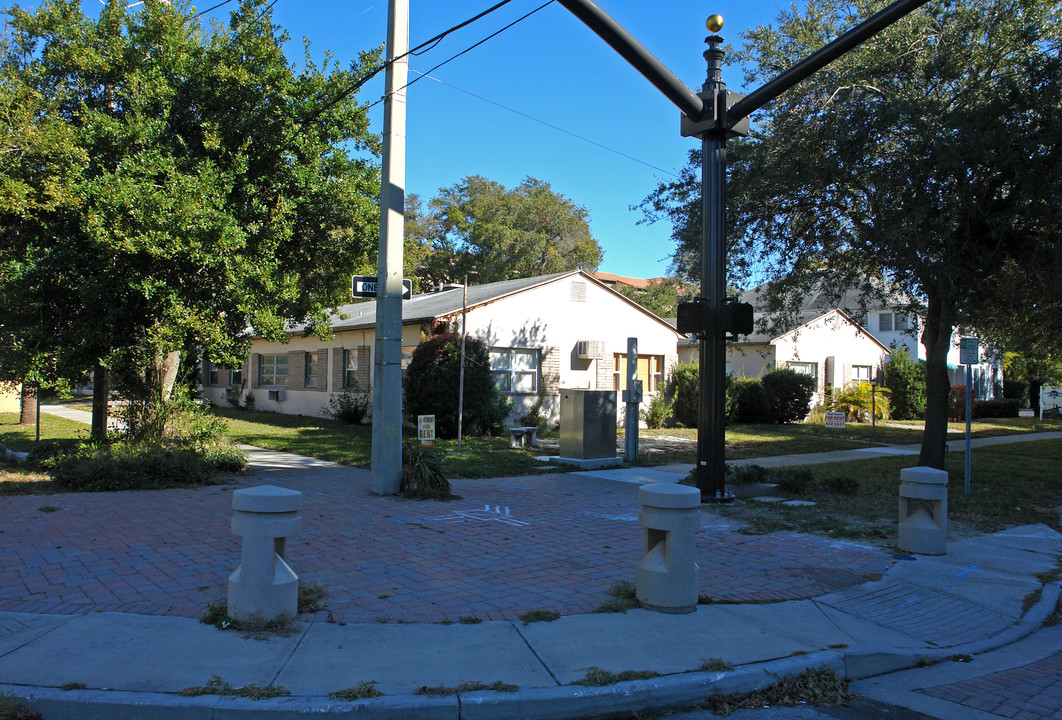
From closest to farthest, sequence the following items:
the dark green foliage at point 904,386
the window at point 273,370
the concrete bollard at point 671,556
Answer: the concrete bollard at point 671,556, the window at point 273,370, the dark green foliage at point 904,386

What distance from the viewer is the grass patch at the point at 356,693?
3893 millimetres

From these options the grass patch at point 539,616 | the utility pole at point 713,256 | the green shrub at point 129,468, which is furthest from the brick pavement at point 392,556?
the utility pole at point 713,256

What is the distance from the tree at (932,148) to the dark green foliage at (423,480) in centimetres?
716

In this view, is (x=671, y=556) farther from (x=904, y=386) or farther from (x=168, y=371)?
(x=904, y=386)

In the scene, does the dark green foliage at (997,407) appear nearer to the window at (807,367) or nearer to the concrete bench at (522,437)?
the window at (807,367)

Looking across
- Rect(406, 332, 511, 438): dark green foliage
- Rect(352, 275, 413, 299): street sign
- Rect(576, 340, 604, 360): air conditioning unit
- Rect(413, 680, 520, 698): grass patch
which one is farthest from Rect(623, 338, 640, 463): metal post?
Result: Rect(413, 680, 520, 698): grass patch

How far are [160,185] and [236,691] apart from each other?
8.58 m

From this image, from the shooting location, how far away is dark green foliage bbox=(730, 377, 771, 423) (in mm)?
26419

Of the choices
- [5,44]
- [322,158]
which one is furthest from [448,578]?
[5,44]

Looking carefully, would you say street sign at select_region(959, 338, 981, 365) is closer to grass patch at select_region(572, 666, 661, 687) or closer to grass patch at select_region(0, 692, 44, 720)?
grass patch at select_region(572, 666, 661, 687)

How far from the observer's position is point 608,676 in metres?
4.21

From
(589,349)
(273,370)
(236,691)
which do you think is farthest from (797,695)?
(273,370)

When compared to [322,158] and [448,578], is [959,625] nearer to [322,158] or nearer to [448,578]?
[448,578]

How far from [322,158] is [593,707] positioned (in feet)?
34.3
